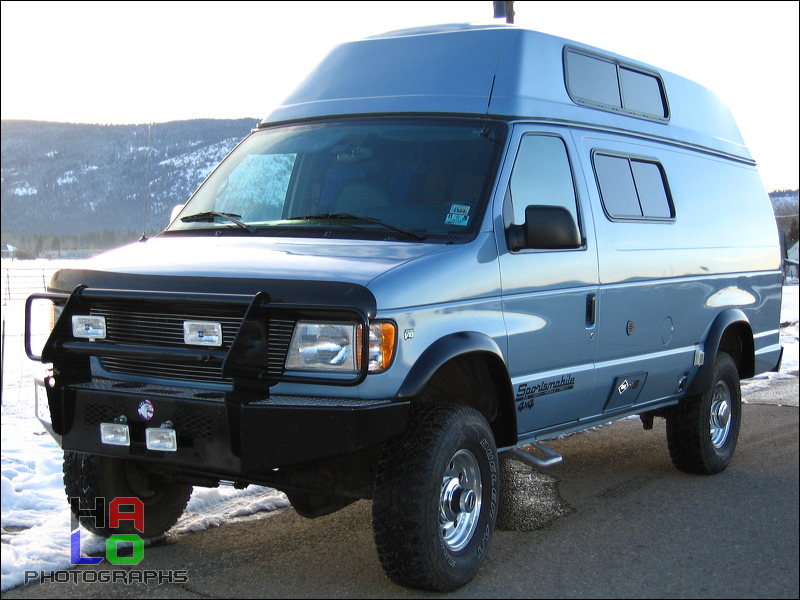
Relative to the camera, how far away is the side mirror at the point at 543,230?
477cm

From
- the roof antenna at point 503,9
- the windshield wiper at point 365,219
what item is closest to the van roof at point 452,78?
the windshield wiper at point 365,219

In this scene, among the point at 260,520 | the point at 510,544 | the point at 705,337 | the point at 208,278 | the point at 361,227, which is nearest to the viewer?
the point at 208,278

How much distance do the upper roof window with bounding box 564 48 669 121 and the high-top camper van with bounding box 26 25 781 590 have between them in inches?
0.8

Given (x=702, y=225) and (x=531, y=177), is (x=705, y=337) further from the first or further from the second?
(x=531, y=177)

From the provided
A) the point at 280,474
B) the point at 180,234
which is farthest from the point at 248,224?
the point at 280,474

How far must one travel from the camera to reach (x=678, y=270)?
21.2 feet

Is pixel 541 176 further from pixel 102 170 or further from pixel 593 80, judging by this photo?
pixel 102 170

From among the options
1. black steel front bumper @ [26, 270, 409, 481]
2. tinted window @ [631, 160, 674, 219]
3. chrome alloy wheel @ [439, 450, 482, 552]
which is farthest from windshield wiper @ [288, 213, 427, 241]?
tinted window @ [631, 160, 674, 219]

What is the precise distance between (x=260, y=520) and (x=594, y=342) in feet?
7.22

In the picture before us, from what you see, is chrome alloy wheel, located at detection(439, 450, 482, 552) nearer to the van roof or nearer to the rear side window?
the van roof

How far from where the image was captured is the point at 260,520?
5547 mm

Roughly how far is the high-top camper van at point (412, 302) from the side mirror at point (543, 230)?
0.01 m

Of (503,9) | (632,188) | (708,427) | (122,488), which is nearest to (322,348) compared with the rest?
(122,488)

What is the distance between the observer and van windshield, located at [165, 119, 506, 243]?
4.84 metres
